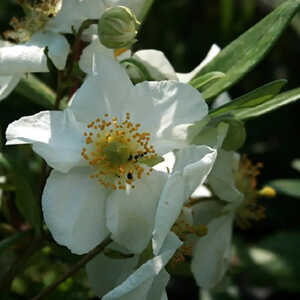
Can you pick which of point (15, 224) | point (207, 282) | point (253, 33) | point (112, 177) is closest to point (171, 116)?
point (112, 177)

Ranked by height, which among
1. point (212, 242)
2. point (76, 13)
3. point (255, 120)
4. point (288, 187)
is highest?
point (76, 13)

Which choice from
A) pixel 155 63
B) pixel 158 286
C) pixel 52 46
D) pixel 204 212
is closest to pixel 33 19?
pixel 52 46

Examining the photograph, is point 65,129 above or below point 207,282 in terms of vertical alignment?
above

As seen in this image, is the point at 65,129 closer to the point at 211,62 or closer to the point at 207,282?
the point at 211,62

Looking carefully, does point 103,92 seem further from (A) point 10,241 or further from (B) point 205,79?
(A) point 10,241

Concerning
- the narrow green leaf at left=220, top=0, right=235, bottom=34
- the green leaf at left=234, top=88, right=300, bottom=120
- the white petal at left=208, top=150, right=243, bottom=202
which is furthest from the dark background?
the green leaf at left=234, top=88, right=300, bottom=120
